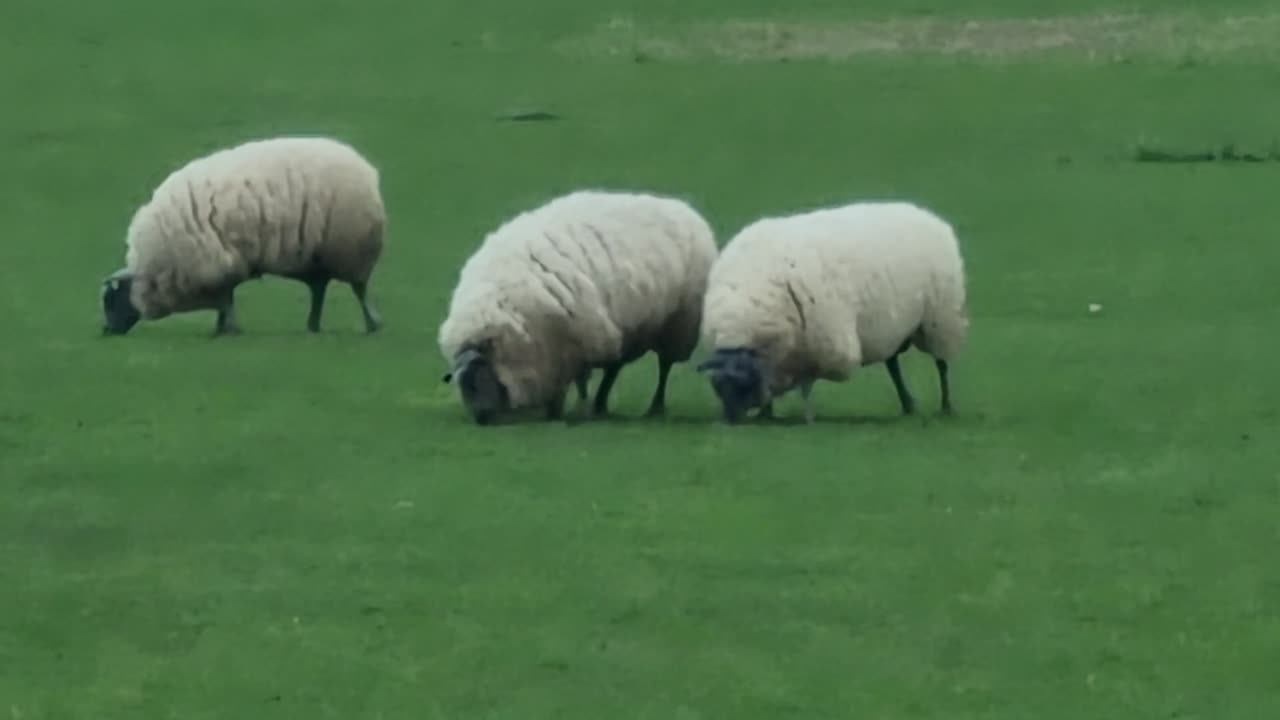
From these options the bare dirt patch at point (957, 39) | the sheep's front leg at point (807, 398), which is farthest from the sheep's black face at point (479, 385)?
the bare dirt patch at point (957, 39)

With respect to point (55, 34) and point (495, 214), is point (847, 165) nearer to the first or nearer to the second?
point (495, 214)

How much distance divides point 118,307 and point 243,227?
1.22 meters

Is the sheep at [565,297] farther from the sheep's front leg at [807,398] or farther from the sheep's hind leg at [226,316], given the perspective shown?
the sheep's hind leg at [226,316]

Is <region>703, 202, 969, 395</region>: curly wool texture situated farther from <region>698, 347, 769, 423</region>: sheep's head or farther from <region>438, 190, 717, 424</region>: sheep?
<region>438, 190, 717, 424</region>: sheep

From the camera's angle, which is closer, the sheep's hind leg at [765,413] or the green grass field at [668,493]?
the green grass field at [668,493]

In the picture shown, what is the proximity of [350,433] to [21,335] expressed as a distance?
5.52m

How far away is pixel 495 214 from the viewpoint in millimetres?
27844

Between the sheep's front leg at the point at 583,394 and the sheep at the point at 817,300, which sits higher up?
the sheep at the point at 817,300

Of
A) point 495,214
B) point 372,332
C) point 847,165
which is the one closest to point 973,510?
point 372,332

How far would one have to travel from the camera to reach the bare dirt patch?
4050cm

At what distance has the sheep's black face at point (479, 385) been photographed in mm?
15188

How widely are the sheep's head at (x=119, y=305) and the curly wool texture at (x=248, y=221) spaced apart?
0.25 ft

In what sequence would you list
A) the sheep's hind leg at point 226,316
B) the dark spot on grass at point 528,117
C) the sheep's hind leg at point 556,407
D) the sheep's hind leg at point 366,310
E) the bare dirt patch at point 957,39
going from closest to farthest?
the sheep's hind leg at point 556,407
the sheep's hind leg at point 226,316
the sheep's hind leg at point 366,310
the dark spot on grass at point 528,117
the bare dirt patch at point 957,39

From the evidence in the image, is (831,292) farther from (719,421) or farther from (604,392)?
(604,392)
